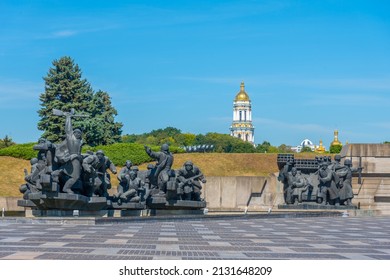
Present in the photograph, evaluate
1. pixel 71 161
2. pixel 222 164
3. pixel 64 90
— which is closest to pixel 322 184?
pixel 71 161

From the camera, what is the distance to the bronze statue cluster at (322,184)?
34094 millimetres

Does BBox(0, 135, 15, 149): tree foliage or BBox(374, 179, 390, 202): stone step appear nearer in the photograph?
BBox(374, 179, 390, 202): stone step

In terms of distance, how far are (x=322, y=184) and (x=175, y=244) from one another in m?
20.3

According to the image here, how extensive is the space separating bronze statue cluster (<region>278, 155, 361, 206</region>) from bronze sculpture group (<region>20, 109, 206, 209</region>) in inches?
284

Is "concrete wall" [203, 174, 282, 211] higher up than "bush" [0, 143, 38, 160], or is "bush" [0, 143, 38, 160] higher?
"bush" [0, 143, 38, 160]

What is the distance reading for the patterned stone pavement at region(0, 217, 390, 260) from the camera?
40.6 ft

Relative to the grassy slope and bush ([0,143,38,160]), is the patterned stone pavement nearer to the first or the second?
the grassy slope

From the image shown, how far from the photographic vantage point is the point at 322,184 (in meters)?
34.2

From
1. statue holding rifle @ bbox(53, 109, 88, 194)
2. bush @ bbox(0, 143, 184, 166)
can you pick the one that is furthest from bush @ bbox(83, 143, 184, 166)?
statue holding rifle @ bbox(53, 109, 88, 194)

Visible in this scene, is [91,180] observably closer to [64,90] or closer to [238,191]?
[238,191]

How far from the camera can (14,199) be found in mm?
38906
